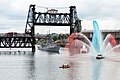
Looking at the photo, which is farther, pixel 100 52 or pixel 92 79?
pixel 100 52

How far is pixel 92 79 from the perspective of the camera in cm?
8712

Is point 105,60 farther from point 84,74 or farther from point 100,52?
point 84,74

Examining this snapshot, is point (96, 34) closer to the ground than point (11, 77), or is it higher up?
higher up

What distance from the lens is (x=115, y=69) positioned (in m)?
107

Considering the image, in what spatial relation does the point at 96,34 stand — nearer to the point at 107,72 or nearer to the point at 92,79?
the point at 107,72

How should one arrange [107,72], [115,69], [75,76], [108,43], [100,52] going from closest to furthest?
[75,76]
[107,72]
[115,69]
[100,52]
[108,43]

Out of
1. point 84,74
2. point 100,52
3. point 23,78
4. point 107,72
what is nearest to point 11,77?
point 23,78

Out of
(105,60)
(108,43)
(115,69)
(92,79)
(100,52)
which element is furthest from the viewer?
(108,43)

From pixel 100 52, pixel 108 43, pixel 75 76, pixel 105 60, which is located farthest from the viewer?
pixel 108 43

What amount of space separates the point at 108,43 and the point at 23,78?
101m

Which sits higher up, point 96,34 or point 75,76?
point 96,34

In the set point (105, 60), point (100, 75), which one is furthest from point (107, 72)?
point (105, 60)

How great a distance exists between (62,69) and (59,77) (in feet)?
66.3

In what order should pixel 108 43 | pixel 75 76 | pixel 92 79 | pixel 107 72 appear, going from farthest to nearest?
pixel 108 43, pixel 107 72, pixel 75 76, pixel 92 79
